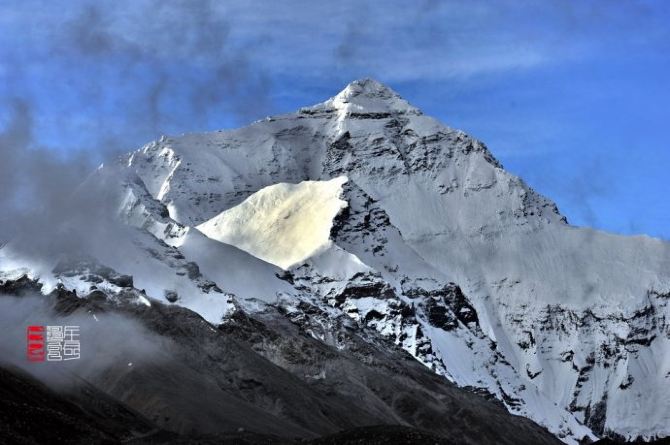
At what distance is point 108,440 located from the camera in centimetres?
19900

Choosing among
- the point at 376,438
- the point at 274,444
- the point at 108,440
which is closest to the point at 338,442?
the point at 376,438

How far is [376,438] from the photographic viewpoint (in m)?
180

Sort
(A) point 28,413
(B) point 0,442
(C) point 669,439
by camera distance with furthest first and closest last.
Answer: (A) point 28,413 < (B) point 0,442 < (C) point 669,439

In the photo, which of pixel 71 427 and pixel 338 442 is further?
pixel 71 427

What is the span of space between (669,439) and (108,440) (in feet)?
234

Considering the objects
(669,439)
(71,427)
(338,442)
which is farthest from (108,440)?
(669,439)

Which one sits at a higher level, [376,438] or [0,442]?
[376,438]

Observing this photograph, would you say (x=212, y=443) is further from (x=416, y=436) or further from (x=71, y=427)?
(x=416, y=436)

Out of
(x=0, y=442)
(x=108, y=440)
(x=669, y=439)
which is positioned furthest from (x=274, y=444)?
(x=669, y=439)

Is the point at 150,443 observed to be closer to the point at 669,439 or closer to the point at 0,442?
the point at 0,442

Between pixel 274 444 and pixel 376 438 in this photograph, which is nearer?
pixel 376 438

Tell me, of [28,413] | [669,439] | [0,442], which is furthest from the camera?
[28,413]

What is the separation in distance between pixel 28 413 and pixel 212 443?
73.4 feet

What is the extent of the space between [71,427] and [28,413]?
583cm
